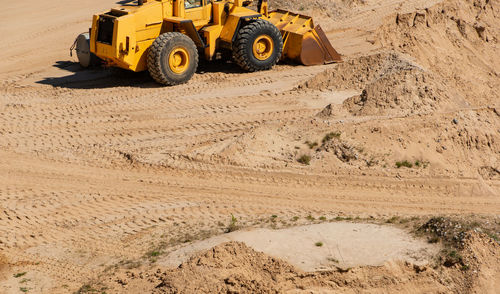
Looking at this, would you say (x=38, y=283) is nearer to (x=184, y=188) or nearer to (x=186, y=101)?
(x=184, y=188)

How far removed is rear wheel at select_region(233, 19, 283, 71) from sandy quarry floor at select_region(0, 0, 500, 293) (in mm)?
297

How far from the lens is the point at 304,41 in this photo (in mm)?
16922

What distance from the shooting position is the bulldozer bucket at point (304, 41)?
17.0 meters

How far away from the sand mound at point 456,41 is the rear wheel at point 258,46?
14.3 ft

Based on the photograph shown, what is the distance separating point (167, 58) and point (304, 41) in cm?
381

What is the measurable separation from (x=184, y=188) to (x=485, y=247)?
509 centimetres

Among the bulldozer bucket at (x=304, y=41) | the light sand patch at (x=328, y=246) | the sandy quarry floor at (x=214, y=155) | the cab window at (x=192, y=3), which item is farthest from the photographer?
the bulldozer bucket at (x=304, y=41)

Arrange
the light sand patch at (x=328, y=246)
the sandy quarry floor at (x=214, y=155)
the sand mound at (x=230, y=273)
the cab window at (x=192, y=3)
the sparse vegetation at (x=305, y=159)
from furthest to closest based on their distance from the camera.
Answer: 1. the cab window at (x=192, y=3)
2. the sparse vegetation at (x=305, y=159)
3. the sandy quarry floor at (x=214, y=155)
4. the light sand patch at (x=328, y=246)
5. the sand mound at (x=230, y=273)

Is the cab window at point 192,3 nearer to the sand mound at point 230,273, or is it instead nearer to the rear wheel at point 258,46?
the rear wheel at point 258,46

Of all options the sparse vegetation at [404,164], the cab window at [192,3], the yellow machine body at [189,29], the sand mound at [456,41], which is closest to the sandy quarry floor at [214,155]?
the sparse vegetation at [404,164]

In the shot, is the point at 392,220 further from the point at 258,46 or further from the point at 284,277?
the point at 258,46

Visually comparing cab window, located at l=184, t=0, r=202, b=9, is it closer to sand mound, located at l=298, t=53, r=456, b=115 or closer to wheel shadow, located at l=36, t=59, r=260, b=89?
wheel shadow, located at l=36, t=59, r=260, b=89

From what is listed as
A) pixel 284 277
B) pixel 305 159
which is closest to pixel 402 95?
pixel 305 159

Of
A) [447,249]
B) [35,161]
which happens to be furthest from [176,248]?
[35,161]
